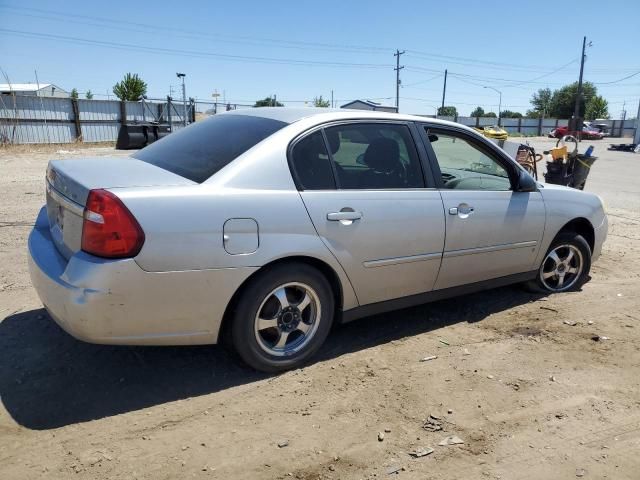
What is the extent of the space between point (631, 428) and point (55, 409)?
3.12m

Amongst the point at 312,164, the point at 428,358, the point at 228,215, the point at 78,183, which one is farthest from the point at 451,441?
the point at 78,183

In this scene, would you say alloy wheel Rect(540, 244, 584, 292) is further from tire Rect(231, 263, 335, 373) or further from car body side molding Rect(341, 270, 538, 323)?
tire Rect(231, 263, 335, 373)

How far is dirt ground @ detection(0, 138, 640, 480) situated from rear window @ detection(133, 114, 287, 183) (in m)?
1.25

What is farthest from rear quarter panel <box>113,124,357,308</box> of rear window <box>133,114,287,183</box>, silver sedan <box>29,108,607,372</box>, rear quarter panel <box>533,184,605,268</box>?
rear quarter panel <box>533,184,605,268</box>

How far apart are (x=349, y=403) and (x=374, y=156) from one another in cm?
168

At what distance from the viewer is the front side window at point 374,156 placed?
346 cm

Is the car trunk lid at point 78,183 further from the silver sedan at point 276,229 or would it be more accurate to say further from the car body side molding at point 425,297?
the car body side molding at point 425,297

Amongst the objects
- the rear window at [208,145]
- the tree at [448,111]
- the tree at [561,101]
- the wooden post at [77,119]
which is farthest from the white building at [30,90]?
the tree at [561,101]

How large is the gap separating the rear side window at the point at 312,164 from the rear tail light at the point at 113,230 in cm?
102

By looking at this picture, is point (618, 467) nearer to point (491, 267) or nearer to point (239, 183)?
point (491, 267)

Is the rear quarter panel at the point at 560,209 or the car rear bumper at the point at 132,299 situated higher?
the rear quarter panel at the point at 560,209

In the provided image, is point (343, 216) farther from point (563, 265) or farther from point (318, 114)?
point (563, 265)

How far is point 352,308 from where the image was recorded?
11.6 feet

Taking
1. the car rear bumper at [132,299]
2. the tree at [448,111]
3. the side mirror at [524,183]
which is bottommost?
the car rear bumper at [132,299]
